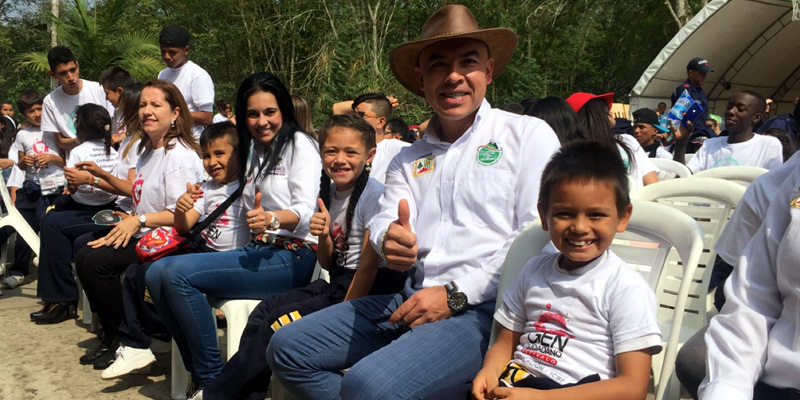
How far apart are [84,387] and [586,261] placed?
10.6ft

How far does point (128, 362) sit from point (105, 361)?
1.49 feet

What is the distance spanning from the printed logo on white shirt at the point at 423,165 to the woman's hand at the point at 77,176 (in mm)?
3043

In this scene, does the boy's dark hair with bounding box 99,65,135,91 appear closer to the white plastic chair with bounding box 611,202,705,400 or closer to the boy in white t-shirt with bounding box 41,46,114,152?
the boy in white t-shirt with bounding box 41,46,114,152

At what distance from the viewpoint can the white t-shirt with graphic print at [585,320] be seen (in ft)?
6.03

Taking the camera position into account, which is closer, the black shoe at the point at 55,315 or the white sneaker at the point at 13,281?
the black shoe at the point at 55,315

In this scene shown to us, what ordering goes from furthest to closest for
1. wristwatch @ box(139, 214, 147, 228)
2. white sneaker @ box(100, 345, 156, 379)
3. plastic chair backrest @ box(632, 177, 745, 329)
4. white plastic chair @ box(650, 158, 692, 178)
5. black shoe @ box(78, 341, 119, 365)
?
white plastic chair @ box(650, 158, 692, 178) → black shoe @ box(78, 341, 119, 365) → wristwatch @ box(139, 214, 147, 228) → white sneaker @ box(100, 345, 156, 379) → plastic chair backrest @ box(632, 177, 745, 329)

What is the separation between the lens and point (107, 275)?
425 cm

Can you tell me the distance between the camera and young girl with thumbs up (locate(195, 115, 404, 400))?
2906 mm

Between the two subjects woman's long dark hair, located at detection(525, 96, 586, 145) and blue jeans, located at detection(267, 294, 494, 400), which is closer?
blue jeans, located at detection(267, 294, 494, 400)

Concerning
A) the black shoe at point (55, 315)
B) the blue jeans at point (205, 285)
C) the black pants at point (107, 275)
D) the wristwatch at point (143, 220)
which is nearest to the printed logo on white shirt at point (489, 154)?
the blue jeans at point (205, 285)

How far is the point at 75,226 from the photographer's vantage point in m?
5.19

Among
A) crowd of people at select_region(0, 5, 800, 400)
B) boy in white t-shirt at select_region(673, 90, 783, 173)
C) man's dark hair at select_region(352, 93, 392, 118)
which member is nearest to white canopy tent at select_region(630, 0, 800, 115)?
boy in white t-shirt at select_region(673, 90, 783, 173)

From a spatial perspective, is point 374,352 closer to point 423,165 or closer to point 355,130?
point 423,165

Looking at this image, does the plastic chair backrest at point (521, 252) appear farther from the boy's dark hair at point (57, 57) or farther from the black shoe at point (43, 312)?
the boy's dark hair at point (57, 57)
